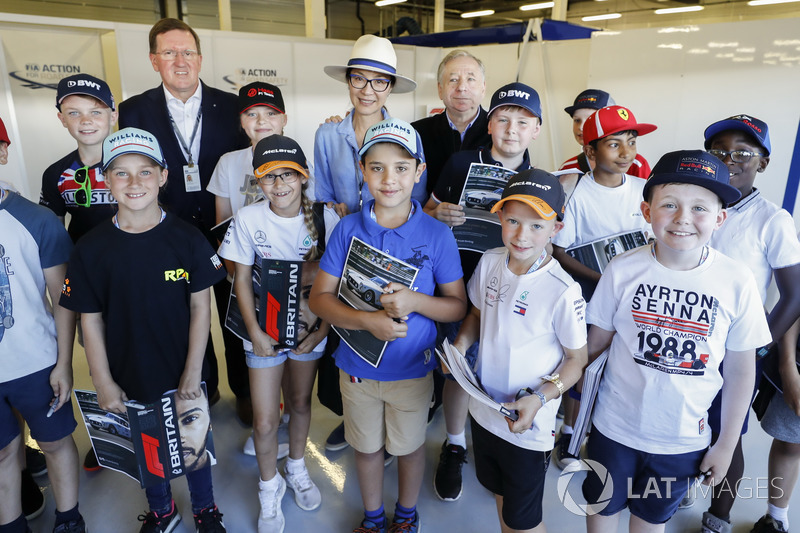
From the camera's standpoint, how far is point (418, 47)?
8992 millimetres

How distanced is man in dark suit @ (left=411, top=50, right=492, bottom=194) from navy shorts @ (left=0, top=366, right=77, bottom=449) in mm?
2008

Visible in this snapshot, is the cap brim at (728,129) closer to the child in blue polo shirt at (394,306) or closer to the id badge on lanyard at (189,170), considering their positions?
the child in blue polo shirt at (394,306)

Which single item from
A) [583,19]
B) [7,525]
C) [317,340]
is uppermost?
[583,19]

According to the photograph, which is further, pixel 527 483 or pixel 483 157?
pixel 483 157

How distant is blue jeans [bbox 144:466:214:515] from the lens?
7.27 feet

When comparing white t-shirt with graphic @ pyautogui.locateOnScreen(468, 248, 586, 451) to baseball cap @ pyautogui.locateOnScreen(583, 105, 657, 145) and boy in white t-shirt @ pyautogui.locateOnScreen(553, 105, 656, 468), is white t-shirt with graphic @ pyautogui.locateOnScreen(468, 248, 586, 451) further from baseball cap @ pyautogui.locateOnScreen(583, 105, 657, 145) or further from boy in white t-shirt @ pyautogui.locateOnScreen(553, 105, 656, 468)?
baseball cap @ pyautogui.locateOnScreen(583, 105, 657, 145)

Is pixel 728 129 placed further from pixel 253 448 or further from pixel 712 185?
pixel 253 448

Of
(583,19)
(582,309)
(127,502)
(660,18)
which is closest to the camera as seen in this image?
(582,309)

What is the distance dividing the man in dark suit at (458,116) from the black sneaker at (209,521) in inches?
74.9

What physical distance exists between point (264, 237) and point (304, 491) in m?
1.23

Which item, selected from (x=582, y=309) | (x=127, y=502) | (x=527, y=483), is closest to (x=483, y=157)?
(x=582, y=309)

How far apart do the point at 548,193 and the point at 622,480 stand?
101 cm

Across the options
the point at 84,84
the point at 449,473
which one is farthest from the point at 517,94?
the point at 84,84

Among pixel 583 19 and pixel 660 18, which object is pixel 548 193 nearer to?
pixel 583 19
